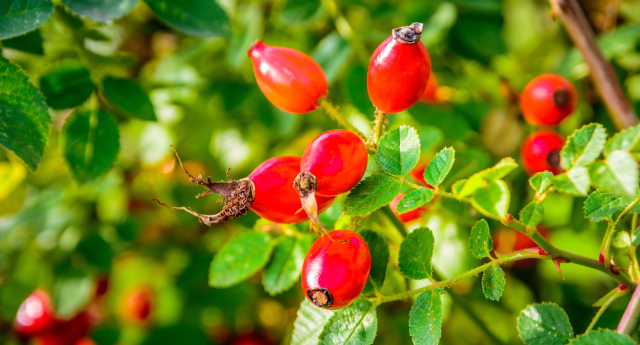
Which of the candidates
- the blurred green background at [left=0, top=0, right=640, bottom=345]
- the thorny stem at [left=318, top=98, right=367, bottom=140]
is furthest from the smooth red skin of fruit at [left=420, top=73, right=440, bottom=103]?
the thorny stem at [left=318, top=98, right=367, bottom=140]

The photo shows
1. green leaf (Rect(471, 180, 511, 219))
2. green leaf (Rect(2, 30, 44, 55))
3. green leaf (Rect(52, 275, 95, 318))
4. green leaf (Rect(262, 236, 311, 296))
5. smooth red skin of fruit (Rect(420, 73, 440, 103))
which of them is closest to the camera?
green leaf (Rect(471, 180, 511, 219))

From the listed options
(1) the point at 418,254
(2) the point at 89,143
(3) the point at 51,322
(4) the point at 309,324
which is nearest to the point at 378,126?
(1) the point at 418,254

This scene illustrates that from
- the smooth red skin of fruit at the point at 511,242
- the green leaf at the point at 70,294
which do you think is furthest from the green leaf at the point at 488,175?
the green leaf at the point at 70,294

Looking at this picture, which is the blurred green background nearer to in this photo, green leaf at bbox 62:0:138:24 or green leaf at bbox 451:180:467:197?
green leaf at bbox 62:0:138:24

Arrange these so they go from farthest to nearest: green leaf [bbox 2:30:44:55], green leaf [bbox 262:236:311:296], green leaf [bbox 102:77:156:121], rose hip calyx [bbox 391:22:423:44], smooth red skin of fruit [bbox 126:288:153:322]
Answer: smooth red skin of fruit [bbox 126:288:153:322] < green leaf [bbox 102:77:156:121] < green leaf [bbox 2:30:44:55] < green leaf [bbox 262:236:311:296] < rose hip calyx [bbox 391:22:423:44]

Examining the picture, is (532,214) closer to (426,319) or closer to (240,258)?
(426,319)

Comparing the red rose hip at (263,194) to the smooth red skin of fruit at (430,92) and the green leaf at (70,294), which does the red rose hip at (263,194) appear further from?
the green leaf at (70,294)
